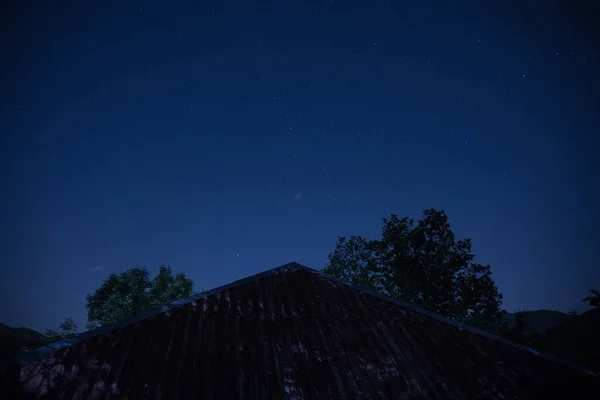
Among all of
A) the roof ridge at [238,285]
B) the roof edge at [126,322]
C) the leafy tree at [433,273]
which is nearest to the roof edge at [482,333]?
the roof ridge at [238,285]

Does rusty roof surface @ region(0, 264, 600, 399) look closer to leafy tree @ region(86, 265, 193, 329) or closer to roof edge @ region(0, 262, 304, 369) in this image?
roof edge @ region(0, 262, 304, 369)

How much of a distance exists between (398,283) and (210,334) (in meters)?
26.2

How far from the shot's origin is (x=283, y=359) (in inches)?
219

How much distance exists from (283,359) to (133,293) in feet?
144

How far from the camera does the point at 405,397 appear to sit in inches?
201

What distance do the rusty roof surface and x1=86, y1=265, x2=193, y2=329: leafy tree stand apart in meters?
37.6

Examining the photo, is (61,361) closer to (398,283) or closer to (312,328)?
(312,328)

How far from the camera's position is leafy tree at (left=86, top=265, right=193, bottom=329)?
125 feet

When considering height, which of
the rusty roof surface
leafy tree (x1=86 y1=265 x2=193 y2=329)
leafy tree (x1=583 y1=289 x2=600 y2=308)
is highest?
leafy tree (x1=86 y1=265 x2=193 y2=329)

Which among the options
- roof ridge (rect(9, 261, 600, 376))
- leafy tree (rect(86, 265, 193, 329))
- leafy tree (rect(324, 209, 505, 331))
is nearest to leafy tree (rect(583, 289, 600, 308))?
leafy tree (rect(324, 209, 505, 331))

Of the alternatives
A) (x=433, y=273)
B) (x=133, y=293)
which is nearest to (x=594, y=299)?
(x=433, y=273)

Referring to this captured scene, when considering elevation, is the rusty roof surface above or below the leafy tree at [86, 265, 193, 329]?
below

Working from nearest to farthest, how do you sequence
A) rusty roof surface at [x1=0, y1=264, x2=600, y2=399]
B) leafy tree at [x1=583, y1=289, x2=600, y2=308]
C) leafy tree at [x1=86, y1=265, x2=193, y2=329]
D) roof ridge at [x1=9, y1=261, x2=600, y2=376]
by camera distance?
rusty roof surface at [x1=0, y1=264, x2=600, y2=399] → roof ridge at [x1=9, y1=261, x2=600, y2=376] → leafy tree at [x1=583, y1=289, x2=600, y2=308] → leafy tree at [x1=86, y1=265, x2=193, y2=329]

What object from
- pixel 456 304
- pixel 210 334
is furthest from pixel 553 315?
pixel 210 334
